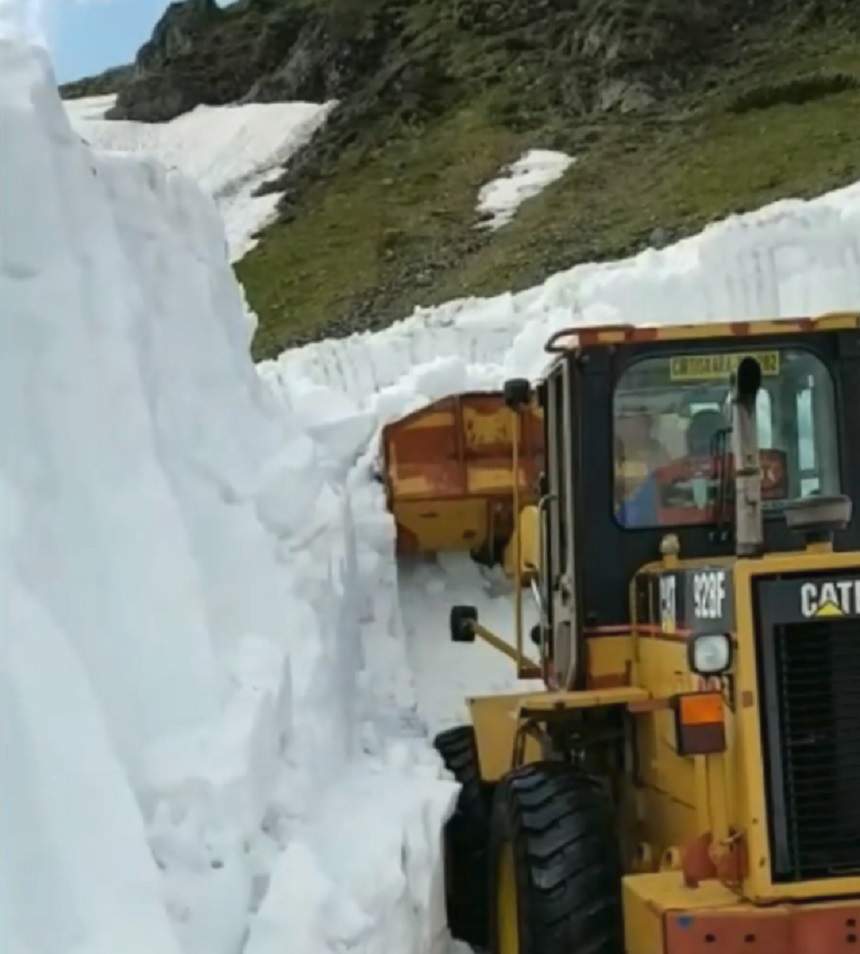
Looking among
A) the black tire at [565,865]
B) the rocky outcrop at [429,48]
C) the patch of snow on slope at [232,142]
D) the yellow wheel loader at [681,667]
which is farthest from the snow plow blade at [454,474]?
the rocky outcrop at [429,48]

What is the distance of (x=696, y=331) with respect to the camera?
19.9 ft

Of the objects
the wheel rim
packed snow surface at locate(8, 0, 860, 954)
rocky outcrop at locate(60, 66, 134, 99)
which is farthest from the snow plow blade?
rocky outcrop at locate(60, 66, 134, 99)

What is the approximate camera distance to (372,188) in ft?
130

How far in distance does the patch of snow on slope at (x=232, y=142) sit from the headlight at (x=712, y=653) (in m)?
35.2

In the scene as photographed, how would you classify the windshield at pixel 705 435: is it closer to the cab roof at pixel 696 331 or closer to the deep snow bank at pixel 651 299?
the cab roof at pixel 696 331

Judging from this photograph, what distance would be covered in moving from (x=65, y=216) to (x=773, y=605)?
111 inches

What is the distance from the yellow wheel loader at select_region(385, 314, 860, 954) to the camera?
507 centimetres

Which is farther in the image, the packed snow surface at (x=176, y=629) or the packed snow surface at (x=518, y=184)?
the packed snow surface at (x=518, y=184)

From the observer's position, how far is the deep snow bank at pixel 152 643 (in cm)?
424

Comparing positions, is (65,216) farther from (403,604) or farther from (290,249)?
(290,249)

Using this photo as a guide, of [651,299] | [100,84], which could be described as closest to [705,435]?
[651,299]

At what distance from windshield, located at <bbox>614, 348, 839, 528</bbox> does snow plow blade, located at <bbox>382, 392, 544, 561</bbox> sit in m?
3.53

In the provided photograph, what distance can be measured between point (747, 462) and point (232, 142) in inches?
1650

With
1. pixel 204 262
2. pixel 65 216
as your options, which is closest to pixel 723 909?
pixel 65 216
